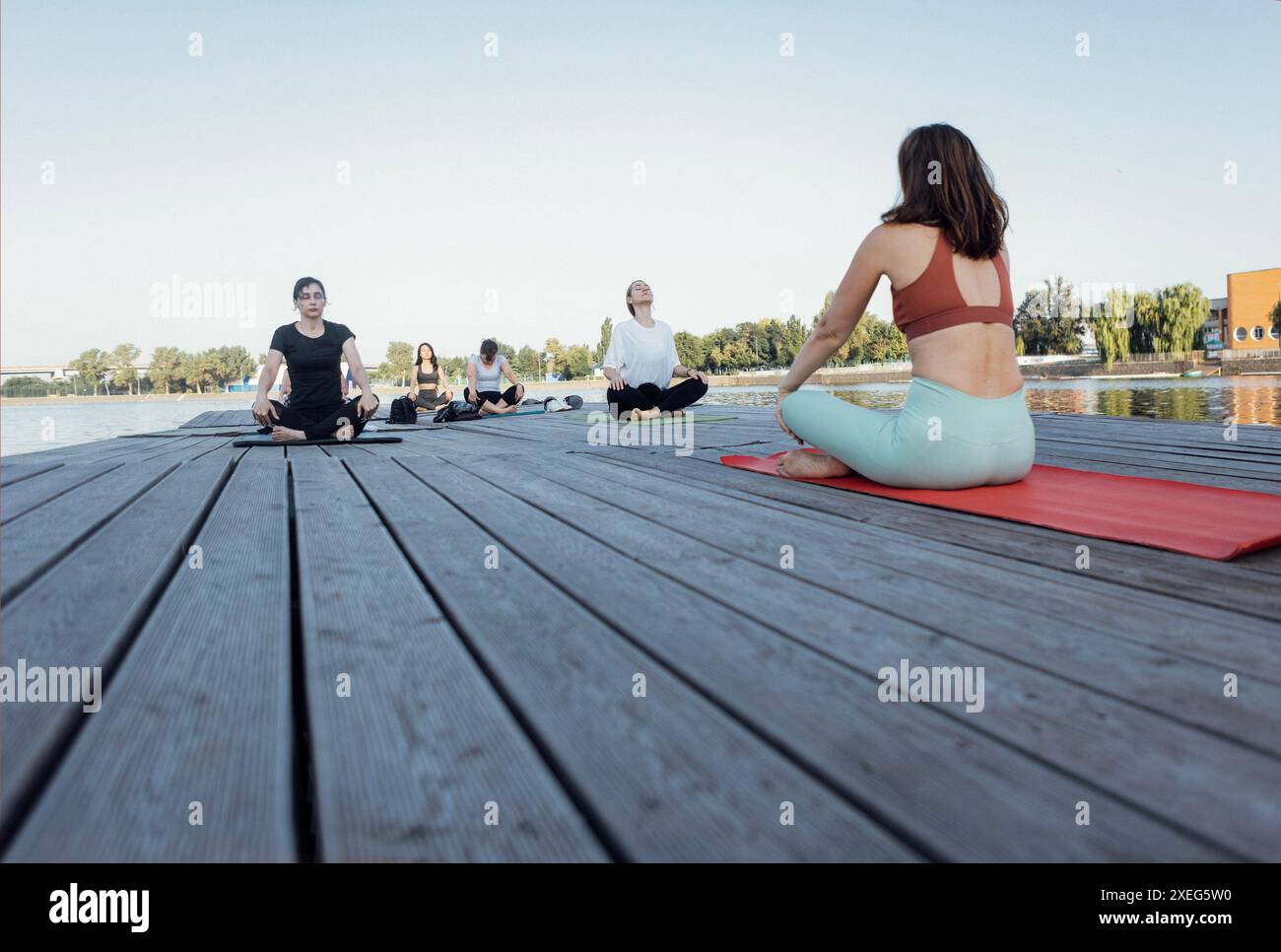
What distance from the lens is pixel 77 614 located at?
4.78 feet

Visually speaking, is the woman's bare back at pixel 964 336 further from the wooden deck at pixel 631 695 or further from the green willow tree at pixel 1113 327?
the green willow tree at pixel 1113 327

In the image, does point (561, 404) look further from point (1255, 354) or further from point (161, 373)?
point (161, 373)

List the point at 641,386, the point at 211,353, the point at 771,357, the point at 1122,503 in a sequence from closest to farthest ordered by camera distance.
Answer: the point at 1122,503, the point at 641,386, the point at 771,357, the point at 211,353

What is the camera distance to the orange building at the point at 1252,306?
51.4 m

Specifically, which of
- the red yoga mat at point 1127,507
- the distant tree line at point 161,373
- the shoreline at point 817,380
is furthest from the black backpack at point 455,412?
the distant tree line at point 161,373

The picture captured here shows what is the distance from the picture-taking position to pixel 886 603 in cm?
150

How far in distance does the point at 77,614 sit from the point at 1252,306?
220 ft

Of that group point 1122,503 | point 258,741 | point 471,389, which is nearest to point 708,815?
point 258,741

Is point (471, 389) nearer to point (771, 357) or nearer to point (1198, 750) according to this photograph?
point (1198, 750)

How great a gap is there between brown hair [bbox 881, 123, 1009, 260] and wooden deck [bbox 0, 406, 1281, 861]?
0.99m

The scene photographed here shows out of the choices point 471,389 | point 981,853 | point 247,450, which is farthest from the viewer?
point 471,389

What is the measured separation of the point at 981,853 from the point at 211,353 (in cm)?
10532

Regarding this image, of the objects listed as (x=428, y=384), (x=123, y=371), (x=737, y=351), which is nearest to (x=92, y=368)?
(x=123, y=371)

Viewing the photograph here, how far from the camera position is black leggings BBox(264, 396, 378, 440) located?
5.52m
